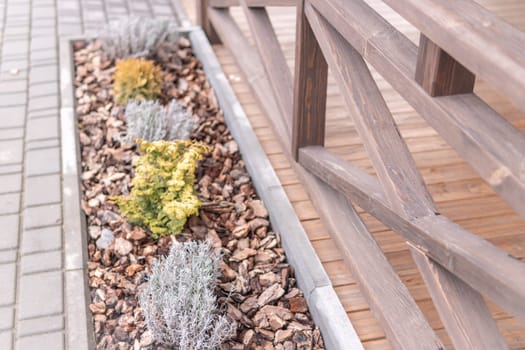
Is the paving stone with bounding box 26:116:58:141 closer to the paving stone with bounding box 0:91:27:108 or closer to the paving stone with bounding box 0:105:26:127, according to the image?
the paving stone with bounding box 0:105:26:127

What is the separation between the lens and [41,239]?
3.47 m

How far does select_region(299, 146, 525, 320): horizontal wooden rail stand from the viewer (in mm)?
2006

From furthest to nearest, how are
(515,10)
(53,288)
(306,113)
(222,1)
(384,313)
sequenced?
(515,10) < (222,1) < (306,113) < (53,288) < (384,313)

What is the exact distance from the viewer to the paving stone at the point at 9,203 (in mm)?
3695

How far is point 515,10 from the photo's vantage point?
568cm

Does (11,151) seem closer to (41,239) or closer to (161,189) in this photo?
(41,239)

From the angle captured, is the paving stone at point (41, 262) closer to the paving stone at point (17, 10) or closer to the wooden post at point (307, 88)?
the wooden post at point (307, 88)

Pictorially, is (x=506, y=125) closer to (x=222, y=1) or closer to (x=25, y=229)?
(x=25, y=229)

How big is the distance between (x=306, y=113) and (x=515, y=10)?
296 centimetres

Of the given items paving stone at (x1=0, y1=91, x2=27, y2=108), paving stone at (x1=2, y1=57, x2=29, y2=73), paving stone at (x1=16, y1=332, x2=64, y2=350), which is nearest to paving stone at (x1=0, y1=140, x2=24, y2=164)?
paving stone at (x1=0, y1=91, x2=27, y2=108)

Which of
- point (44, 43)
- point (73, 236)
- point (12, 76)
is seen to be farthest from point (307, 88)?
point (44, 43)

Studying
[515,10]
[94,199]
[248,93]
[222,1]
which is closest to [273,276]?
[94,199]

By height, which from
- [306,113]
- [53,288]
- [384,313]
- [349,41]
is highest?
[349,41]

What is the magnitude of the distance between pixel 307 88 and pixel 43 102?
2073 mm
